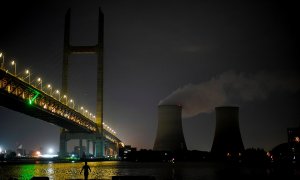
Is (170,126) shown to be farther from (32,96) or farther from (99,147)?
(32,96)

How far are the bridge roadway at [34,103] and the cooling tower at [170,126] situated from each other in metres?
18.3

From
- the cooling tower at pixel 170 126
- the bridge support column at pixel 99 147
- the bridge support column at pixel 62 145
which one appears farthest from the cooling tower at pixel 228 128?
the bridge support column at pixel 62 145

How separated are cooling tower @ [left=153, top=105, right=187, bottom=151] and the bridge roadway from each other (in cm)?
1832

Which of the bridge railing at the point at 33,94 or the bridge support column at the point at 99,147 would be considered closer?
the bridge railing at the point at 33,94

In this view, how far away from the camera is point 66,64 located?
105312mm

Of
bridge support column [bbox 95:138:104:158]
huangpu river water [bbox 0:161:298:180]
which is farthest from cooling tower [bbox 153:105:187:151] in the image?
huangpu river water [bbox 0:161:298:180]

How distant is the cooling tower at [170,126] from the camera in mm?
85438

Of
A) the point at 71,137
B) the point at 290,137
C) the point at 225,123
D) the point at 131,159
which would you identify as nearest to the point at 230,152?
the point at 225,123

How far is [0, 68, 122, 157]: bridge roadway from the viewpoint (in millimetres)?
54703

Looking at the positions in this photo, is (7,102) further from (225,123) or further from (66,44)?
(66,44)

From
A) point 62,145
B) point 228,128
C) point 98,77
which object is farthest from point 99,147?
point 228,128

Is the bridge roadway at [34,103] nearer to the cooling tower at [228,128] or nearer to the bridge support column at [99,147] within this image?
the bridge support column at [99,147]

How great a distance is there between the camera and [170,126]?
3361 inches

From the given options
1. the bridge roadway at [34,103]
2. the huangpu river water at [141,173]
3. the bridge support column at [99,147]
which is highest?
the bridge roadway at [34,103]
